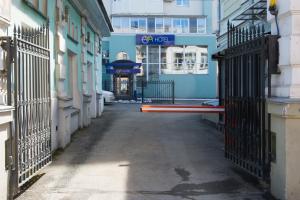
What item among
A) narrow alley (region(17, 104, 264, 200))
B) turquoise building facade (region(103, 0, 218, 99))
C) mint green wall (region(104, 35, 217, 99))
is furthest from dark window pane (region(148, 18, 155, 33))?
narrow alley (region(17, 104, 264, 200))

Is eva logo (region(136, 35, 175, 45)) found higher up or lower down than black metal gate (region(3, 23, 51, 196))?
higher up

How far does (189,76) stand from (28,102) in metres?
33.5

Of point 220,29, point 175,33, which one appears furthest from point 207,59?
point 220,29

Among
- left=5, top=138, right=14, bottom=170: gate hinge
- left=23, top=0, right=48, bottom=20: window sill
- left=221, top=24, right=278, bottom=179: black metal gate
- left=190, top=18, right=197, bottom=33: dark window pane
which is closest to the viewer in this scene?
left=5, top=138, right=14, bottom=170: gate hinge

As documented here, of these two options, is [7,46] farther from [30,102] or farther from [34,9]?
[34,9]

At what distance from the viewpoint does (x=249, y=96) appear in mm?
7605

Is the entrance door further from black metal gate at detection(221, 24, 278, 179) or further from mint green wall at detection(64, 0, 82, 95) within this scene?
black metal gate at detection(221, 24, 278, 179)

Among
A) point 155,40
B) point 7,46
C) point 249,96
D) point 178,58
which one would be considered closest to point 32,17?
point 7,46

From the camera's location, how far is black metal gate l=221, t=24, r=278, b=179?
6855 millimetres

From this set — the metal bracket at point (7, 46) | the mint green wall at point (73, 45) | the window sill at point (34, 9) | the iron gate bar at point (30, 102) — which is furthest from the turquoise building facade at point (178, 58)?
the metal bracket at point (7, 46)

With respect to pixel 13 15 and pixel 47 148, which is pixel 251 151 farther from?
pixel 13 15

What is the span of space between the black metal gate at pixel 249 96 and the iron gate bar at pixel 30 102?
3.30 metres

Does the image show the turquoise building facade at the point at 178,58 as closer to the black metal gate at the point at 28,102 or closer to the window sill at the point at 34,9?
the window sill at the point at 34,9

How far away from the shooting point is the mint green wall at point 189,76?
39562mm
